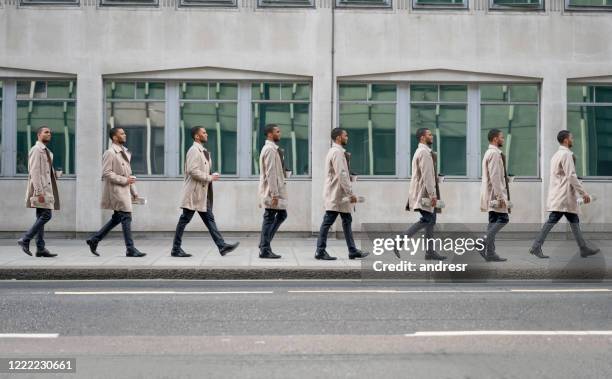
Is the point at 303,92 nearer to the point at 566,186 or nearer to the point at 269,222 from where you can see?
the point at 269,222

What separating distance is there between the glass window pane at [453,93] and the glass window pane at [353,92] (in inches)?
64.1

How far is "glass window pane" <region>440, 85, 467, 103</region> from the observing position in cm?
1658

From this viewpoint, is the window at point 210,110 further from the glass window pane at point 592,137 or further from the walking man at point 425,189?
the glass window pane at point 592,137

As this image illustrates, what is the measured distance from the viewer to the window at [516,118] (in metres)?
16.6

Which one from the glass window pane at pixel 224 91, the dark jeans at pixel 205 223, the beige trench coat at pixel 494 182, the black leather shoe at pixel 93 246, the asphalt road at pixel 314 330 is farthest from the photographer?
the glass window pane at pixel 224 91

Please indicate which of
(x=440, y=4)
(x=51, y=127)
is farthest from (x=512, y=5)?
(x=51, y=127)

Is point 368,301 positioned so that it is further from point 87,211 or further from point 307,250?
point 87,211

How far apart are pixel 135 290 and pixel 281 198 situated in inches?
128

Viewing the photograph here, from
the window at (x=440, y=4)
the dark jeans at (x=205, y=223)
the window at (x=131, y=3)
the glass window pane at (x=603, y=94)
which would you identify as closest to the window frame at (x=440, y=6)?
the window at (x=440, y=4)

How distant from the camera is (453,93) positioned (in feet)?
54.4

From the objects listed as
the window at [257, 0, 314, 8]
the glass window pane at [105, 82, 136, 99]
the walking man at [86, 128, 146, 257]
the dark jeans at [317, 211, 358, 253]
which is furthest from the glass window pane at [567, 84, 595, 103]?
the walking man at [86, 128, 146, 257]

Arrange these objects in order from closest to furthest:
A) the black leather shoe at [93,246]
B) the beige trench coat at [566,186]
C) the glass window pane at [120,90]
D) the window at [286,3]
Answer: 1. the beige trench coat at [566,186]
2. the black leather shoe at [93,246]
3. the window at [286,3]
4. the glass window pane at [120,90]

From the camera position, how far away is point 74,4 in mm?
16016

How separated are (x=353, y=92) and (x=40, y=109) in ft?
21.3
